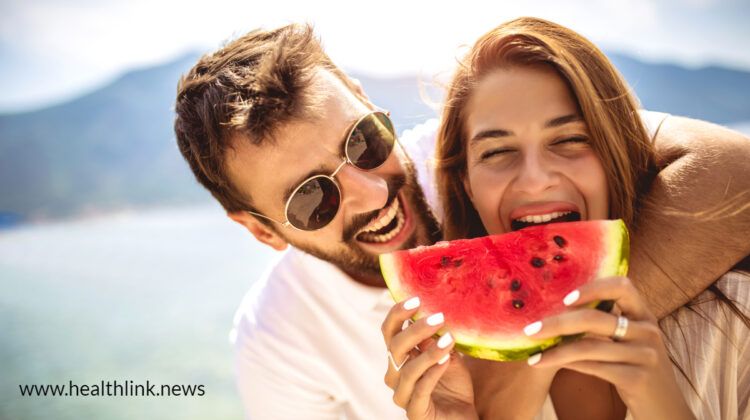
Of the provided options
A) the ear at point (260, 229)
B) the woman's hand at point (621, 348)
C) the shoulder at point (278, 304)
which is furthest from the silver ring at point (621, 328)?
the shoulder at point (278, 304)

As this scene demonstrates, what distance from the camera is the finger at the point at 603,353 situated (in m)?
1.30

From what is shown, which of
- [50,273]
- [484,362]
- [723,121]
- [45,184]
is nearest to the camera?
[484,362]

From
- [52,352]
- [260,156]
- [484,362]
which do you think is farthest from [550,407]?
[52,352]

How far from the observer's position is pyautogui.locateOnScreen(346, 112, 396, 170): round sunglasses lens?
2457 mm

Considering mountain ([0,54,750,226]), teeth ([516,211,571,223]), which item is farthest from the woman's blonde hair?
mountain ([0,54,750,226])

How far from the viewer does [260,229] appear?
9.28 feet

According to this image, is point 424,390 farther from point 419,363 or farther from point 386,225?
point 386,225

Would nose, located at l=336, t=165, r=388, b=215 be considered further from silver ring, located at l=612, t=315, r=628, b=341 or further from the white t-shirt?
silver ring, located at l=612, t=315, r=628, b=341

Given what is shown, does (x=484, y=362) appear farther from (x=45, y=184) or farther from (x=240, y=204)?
(x=45, y=184)

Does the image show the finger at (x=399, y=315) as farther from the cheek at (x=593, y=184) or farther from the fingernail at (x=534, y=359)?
the cheek at (x=593, y=184)

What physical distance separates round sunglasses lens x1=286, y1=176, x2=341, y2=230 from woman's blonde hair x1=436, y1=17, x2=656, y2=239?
0.55m

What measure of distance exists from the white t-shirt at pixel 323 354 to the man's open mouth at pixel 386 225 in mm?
306

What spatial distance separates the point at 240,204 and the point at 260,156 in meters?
0.42

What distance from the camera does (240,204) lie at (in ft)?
8.86
